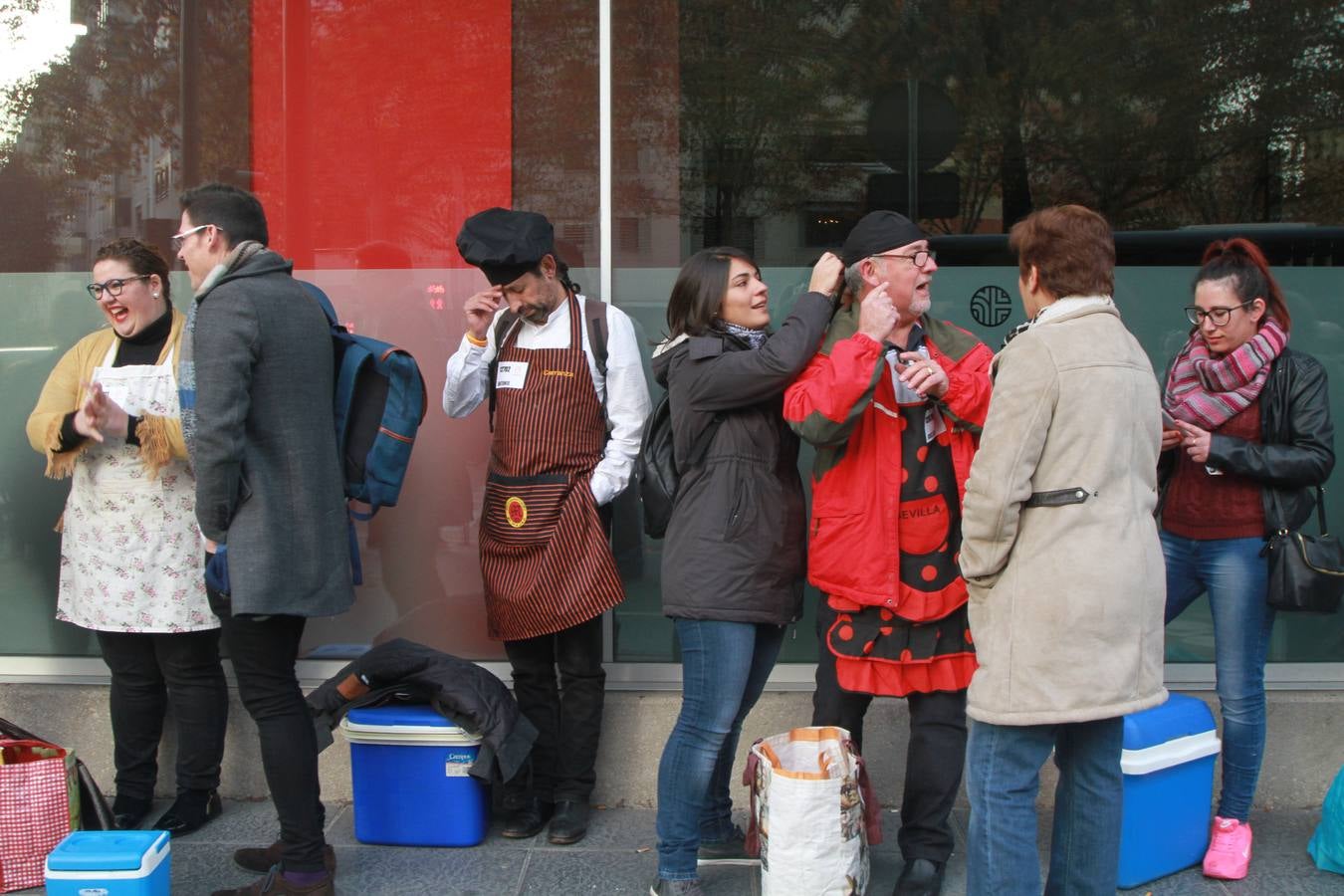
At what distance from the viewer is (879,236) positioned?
3.64m

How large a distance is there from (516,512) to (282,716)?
37.5 inches

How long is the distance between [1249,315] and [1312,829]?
1.77 meters

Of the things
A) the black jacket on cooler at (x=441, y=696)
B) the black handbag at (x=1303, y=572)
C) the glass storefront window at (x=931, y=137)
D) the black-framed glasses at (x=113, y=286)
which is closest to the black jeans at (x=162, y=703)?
the black jacket on cooler at (x=441, y=696)

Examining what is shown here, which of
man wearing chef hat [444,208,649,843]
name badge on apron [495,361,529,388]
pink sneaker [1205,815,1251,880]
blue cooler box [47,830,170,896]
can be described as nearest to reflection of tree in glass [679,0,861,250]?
man wearing chef hat [444,208,649,843]

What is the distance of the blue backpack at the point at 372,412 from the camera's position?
394 centimetres

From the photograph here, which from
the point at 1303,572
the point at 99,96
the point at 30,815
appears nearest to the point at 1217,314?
the point at 1303,572

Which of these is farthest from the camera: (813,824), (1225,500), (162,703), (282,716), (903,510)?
(162,703)

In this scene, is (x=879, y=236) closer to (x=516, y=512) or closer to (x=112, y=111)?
(x=516, y=512)

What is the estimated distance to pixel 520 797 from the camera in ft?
14.6

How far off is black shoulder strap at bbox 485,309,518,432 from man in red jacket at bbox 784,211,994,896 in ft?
3.82

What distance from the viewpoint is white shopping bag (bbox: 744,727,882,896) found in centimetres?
346

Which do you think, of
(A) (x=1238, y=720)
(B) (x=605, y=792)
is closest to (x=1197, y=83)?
(A) (x=1238, y=720)

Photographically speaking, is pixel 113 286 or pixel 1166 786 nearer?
pixel 1166 786

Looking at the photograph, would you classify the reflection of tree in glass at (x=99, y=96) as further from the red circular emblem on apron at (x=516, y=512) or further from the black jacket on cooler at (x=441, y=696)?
the black jacket on cooler at (x=441, y=696)
